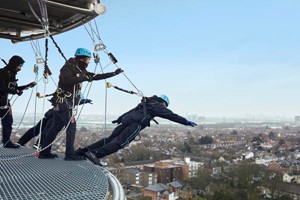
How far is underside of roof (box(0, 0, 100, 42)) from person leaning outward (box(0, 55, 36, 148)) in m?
0.56

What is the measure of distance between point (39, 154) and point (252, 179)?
33981mm

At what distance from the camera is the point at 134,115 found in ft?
17.0

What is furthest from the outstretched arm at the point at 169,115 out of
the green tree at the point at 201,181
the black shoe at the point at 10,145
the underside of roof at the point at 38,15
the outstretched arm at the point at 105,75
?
the green tree at the point at 201,181

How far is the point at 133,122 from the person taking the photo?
5.14 m

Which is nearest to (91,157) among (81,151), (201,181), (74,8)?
(81,151)

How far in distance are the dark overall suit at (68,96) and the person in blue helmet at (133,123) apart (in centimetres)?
36

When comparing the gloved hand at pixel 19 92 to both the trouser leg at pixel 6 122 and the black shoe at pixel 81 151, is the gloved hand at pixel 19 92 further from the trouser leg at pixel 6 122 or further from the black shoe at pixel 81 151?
the black shoe at pixel 81 151

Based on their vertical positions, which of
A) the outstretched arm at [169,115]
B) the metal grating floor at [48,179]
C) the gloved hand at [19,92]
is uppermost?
the gloved hand at [19,92]

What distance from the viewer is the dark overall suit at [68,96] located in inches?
180

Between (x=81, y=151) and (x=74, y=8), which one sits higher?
(x=74, y=8)

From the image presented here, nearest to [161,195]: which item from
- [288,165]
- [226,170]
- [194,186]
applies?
[194,186]

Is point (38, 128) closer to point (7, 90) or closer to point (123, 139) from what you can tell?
point (7, 90)

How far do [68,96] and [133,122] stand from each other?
0.95 meters

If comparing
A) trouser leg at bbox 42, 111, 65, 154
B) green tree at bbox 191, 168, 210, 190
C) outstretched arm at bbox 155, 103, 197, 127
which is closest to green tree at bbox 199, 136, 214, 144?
green tree at bbox 191, 168, 210, 190
